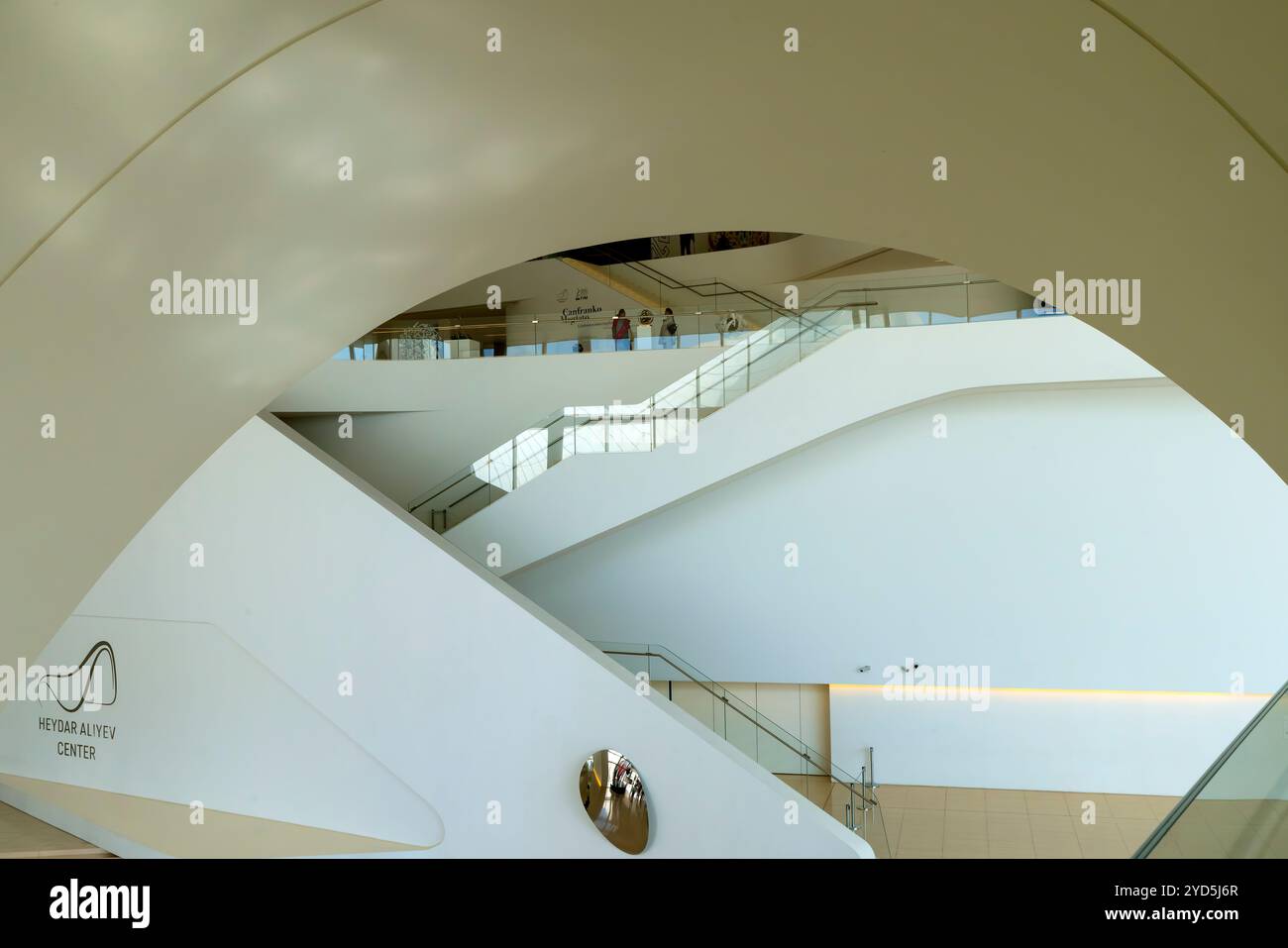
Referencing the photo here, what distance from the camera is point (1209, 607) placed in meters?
10.7

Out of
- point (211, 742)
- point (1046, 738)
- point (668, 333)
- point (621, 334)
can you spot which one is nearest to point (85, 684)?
point (211, 742)

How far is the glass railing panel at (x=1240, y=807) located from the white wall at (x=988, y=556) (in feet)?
26.3

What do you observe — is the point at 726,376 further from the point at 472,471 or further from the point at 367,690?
the point at 367,690

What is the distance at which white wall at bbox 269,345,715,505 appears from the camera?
1286cm

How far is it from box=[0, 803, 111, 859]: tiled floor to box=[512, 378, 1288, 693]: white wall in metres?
5.52

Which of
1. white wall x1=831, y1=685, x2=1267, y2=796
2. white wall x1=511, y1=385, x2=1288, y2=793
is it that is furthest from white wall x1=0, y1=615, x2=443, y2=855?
white wall x1=831, y1=685, x2=1267, y2=796

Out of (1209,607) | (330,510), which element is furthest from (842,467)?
(330,510)

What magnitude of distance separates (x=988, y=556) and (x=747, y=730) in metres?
3.43

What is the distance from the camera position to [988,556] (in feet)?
37.2

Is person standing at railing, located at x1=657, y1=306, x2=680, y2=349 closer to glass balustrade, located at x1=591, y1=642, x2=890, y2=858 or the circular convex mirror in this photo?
glass balustrade, located at x1=591, y1=642, x2=890, y2=858

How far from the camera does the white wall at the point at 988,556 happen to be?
34.9ft

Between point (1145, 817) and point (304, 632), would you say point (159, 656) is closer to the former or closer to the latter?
point (304, 632)

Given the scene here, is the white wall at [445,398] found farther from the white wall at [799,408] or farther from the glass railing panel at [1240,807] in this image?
the glass railing panel at [1240,807]

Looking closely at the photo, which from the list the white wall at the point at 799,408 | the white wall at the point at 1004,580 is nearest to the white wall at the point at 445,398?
the white wall at the point at 799,408
